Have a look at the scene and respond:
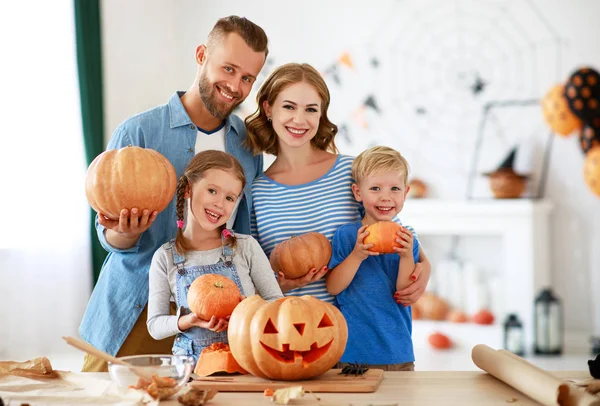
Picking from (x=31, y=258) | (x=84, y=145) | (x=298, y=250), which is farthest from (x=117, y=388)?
(x=84, y=145)

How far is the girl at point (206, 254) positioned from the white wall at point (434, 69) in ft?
12.2

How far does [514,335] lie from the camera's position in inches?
209

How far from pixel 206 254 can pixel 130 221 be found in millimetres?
219

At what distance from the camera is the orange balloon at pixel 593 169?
209 inches

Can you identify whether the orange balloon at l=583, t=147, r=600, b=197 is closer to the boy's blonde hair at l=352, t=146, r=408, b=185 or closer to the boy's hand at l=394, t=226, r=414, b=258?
the boy's blonde hair at l=352, t=146, r=408, b=185

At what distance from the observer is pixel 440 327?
5.65 meters

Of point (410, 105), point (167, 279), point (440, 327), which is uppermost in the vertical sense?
point (410, 105)

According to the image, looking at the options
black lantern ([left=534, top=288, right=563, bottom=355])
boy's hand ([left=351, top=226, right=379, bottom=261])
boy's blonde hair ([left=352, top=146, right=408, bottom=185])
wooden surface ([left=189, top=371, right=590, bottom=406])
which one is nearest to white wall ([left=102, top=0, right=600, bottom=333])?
black lantern ([left=534, top=288, right=563, bottom=355])

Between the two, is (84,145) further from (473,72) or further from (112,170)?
(112,170)

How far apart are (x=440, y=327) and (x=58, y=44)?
351 centimetres

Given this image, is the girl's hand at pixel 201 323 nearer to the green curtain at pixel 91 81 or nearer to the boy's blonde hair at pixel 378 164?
the boy's blonde hair at pixel 378 164

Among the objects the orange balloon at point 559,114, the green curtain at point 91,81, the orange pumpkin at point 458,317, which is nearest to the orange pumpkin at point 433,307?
the orange pumpkin at point 458,317

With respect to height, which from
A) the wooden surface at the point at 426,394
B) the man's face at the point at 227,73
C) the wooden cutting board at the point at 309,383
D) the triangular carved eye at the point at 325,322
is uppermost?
the man's face at the point at 227,73

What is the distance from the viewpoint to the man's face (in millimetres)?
2295
